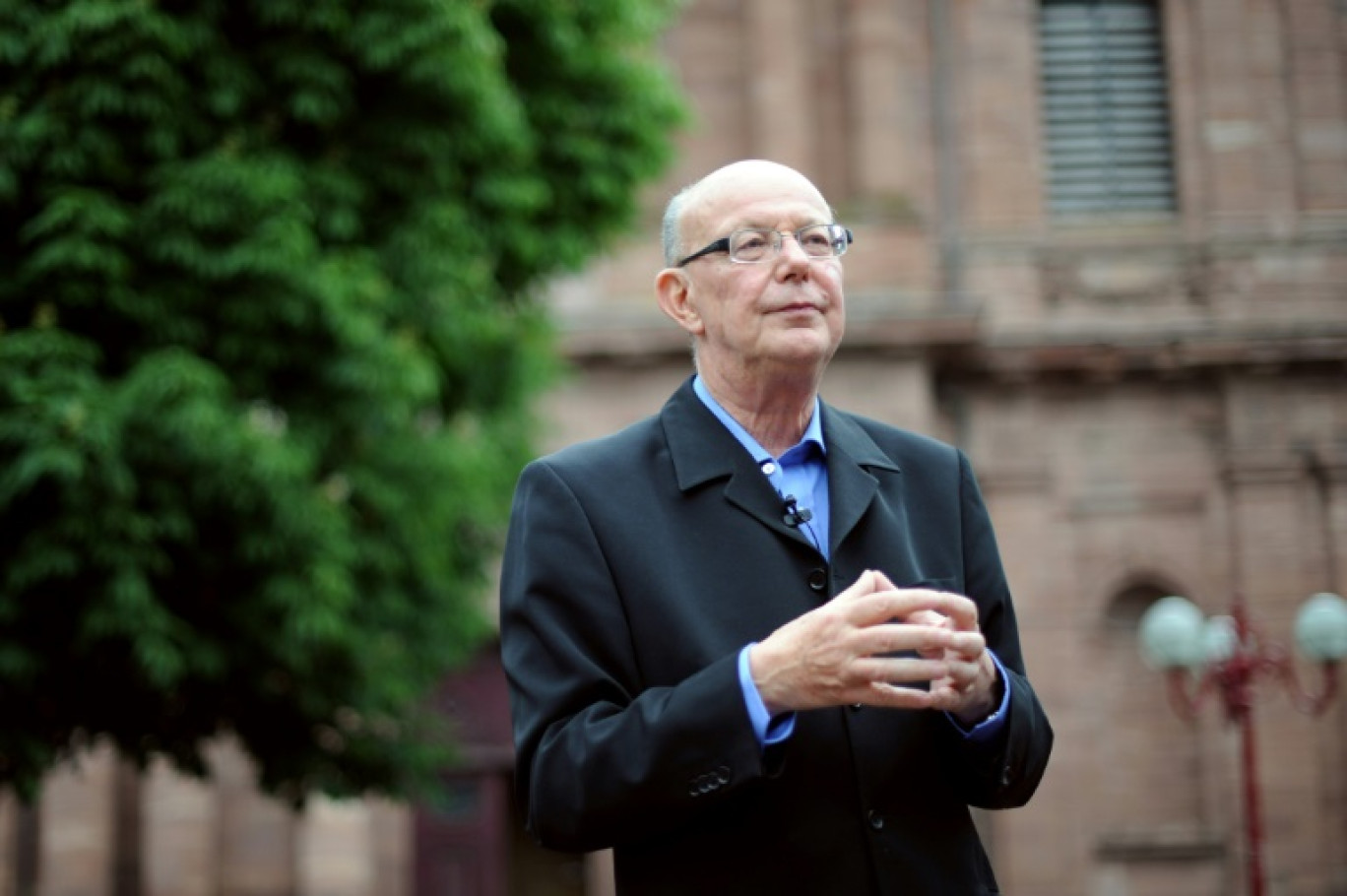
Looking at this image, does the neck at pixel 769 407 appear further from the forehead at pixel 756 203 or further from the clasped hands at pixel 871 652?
the clasped hands at pixel 871 652

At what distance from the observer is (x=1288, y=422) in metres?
19.3

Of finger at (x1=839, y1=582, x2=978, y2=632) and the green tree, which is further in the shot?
the green tree

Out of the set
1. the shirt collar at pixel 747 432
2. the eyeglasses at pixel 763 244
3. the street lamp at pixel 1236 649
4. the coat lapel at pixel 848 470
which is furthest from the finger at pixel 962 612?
the street lamp at pixel 1236 649

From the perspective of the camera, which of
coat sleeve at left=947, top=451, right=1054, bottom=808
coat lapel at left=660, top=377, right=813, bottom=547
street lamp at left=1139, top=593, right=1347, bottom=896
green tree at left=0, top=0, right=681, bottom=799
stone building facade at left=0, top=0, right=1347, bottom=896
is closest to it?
coat sleeve at left=947, top=451, right=1054, bottom=808

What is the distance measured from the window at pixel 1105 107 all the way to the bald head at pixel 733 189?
17722mm

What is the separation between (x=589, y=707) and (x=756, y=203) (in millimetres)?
890

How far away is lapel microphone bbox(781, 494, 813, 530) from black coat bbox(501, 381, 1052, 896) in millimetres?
22

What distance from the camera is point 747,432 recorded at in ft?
9.99

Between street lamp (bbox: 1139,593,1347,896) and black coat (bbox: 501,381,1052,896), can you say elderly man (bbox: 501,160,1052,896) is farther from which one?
street lamp (bbox: 1139,593,1347,896)

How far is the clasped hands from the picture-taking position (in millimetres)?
2500

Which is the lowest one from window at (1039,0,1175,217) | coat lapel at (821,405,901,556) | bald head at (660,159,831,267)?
coat lapel at (821,405,901,556)

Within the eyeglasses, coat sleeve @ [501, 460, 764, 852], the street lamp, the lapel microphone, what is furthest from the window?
coat sleeve @ [501, 460, 764, 852]

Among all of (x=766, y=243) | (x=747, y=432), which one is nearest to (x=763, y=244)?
(x=766, y=243)

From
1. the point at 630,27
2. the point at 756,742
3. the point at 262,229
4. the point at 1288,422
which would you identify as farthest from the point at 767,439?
the point at 1288,422
